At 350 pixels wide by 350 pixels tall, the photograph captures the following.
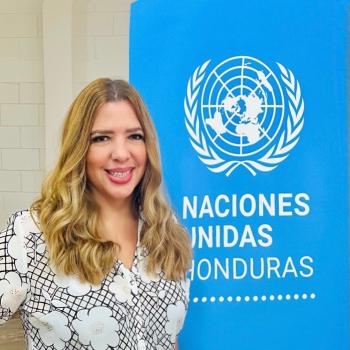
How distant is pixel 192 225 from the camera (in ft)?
5.68

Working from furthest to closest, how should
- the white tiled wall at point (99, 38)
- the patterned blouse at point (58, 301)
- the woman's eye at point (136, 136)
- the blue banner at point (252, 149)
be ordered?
the white tiled wall at point (99, 38) < the blue banner at point (252, 149) < the woman's eye at point (136, 136) < the patterned blouse at point (58, 301)

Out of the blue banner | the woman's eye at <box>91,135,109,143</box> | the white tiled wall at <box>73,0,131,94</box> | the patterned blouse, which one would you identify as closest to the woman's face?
the woman's eye at <box>91,135,109,143</box>

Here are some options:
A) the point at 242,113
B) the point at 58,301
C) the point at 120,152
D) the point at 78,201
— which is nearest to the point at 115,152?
the point at 120,152

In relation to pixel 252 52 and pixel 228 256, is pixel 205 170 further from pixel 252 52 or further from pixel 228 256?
pixel 252 52

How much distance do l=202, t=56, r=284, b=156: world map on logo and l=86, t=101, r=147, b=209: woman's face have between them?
0.46m

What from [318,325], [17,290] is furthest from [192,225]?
[17,290]

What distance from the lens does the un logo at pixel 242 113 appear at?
1711mm

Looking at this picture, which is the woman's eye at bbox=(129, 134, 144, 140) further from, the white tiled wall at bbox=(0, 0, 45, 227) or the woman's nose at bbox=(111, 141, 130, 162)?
the white tiled wall at bbox=(0, 0, 45, 227)

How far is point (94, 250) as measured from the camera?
1.23 metres

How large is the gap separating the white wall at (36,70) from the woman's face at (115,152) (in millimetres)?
1311

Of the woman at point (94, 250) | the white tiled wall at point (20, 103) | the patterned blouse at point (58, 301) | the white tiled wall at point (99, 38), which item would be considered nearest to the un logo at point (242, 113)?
the woman at point (94, 250)

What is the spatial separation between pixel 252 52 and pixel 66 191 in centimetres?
81

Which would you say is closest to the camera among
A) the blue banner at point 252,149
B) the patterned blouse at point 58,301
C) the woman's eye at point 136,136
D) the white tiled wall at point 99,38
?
the patterned blouse at point 58,301

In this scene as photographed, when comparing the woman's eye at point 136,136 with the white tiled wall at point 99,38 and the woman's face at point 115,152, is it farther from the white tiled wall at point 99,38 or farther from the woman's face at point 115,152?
the white tiled wall at point 99,38
